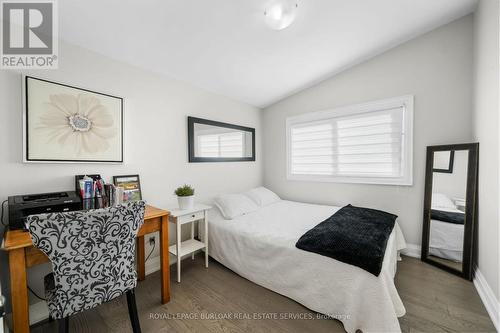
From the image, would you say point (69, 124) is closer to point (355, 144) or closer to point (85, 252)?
point (85, 252)

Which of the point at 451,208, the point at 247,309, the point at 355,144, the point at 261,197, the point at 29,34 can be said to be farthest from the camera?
the point at 261,197

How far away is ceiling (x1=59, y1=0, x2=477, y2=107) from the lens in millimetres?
1580

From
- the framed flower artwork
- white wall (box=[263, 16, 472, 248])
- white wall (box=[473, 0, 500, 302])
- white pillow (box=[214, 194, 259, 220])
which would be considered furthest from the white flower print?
white wall (box=[473, 0, 500, 302])

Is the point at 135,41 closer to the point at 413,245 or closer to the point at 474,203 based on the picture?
the point at 474,203

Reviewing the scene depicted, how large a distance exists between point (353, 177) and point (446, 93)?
1.34m

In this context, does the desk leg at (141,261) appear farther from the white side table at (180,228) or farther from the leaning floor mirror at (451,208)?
the leaning floor mirror at (451,208)

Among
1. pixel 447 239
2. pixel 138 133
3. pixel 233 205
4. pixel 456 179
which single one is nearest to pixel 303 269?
pixel 233 205

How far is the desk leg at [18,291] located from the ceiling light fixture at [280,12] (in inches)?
89.4

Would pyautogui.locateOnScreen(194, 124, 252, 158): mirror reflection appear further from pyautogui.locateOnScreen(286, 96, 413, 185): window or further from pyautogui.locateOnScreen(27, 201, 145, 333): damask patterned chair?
pyautogui.locateOnScreen(27, 201, 145, 333): damask patterned chair

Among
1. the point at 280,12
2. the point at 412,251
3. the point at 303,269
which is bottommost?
the point at 412,251

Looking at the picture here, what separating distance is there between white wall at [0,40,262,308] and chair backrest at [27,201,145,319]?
83 centimetres

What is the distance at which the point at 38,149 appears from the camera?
153 centimetres

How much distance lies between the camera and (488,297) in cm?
160

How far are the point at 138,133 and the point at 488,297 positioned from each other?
3346mm
